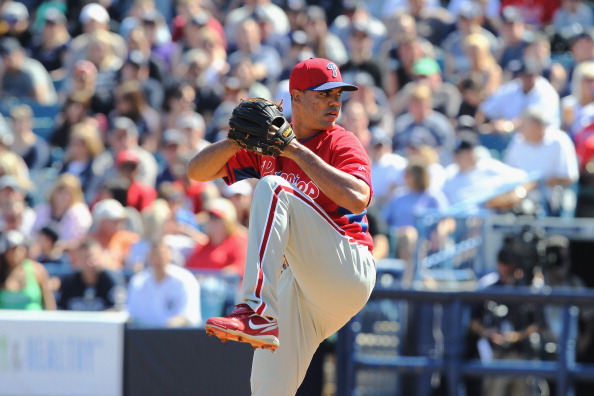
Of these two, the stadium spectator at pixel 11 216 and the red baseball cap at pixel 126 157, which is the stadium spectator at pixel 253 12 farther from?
the stadium spectator at pixel 11 216

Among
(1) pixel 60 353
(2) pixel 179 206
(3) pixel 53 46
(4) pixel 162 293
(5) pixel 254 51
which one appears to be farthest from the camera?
(3) pixel 53 46

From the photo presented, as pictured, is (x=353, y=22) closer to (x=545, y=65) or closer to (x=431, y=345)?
(x=545, y=65)

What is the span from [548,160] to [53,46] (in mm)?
6978

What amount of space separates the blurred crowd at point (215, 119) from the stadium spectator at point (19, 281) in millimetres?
12

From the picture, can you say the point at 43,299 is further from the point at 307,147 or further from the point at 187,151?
the point at 307,147

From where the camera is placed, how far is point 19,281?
9812mm

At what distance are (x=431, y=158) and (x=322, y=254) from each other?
19.0ft

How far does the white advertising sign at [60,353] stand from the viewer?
27.8 ft

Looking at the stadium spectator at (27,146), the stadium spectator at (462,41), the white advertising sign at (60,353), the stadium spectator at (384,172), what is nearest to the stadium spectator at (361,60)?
the stadium spectator at (462,41)

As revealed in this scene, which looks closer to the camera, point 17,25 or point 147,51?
point 147,51

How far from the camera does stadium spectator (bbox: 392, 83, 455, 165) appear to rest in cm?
1138

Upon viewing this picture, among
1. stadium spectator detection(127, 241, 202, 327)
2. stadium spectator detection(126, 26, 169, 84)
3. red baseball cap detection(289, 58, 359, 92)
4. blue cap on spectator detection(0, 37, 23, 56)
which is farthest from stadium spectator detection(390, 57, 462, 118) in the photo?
red baseball cap detection(289, 58, 359, 92)

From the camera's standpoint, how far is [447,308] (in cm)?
914

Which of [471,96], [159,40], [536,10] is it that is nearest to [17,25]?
[159,40]
